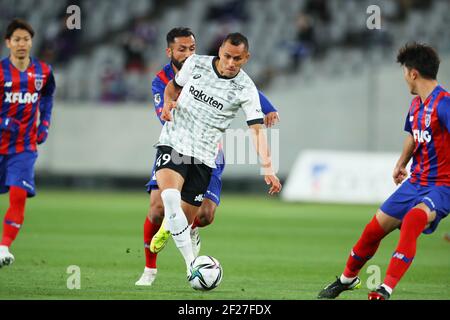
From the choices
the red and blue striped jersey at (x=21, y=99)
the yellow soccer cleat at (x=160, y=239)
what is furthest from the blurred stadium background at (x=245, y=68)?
the yellow soccer cleat at (x=160, y=239)

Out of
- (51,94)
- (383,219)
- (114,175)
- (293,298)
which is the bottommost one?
(114,175)

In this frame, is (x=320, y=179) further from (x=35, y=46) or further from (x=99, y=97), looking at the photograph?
(x=35, y=46)

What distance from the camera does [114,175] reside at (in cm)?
2306

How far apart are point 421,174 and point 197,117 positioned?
1.96 m

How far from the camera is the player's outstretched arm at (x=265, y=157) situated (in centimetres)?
754

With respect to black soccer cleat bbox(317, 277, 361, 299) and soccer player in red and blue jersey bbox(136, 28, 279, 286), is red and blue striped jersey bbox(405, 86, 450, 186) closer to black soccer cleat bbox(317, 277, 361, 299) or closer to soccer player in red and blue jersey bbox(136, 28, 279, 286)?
black soccer cleat bbox(317, 277, 361, 299)

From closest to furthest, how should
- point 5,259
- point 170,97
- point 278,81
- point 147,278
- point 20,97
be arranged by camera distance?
1. point 170,97
2. point 147,278
3. point 5,259
4. point 20,97
5. point 278,81

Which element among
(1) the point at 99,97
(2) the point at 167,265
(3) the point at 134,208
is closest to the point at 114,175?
(1) the point at 99,97

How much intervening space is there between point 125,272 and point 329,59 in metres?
14.5

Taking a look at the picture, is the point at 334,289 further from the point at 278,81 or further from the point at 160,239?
the point at 278,81

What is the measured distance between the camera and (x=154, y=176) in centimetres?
839

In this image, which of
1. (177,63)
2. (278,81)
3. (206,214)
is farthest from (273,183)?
(278,81)

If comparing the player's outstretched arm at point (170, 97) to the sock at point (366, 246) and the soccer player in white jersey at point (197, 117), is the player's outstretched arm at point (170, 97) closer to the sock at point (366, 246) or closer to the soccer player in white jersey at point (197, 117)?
the soccer player in white jersey at point (197, 117)

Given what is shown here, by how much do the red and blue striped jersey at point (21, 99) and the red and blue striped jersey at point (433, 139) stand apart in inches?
159
